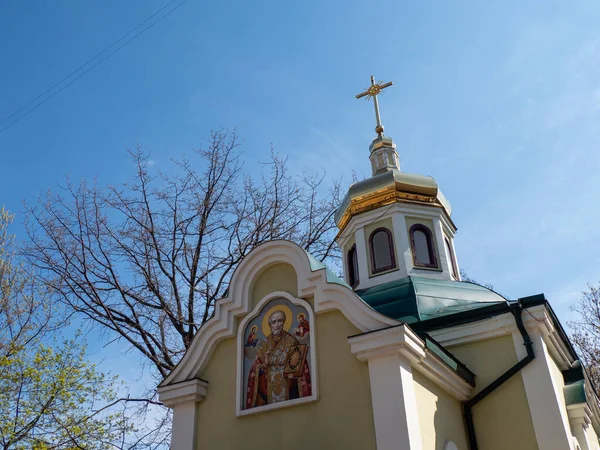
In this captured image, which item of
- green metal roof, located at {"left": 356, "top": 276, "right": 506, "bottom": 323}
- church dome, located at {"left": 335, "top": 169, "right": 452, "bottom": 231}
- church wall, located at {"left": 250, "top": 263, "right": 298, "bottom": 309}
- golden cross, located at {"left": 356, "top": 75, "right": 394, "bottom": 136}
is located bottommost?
church wall, located at {"left": 250, "top": 263, "right": 298, "bottom": 309}

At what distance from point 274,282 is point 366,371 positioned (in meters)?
1.99

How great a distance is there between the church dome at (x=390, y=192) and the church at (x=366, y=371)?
277 cm

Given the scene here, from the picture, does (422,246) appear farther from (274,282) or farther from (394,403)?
(394,403)

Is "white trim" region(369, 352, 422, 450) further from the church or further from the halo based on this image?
the halo

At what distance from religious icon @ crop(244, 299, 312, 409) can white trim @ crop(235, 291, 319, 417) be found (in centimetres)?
5

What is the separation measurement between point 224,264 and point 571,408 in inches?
315

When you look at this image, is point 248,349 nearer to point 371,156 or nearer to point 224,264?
point 224,264

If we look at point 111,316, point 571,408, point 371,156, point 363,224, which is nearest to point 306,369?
point 571,408

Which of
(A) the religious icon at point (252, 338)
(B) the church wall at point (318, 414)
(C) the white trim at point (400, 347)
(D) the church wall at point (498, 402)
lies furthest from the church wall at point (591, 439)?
(A) the religious icon at point (252, 338)

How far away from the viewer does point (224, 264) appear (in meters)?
14.2

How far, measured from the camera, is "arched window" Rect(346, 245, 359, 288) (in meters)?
13.2

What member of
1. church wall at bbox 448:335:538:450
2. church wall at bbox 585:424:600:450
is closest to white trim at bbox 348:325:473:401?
church wall at bbox 448:335:538:450

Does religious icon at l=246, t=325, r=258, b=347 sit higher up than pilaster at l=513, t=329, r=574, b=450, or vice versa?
religious icon at l=246, t=325, r=258, b=347

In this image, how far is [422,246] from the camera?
1256 cm
